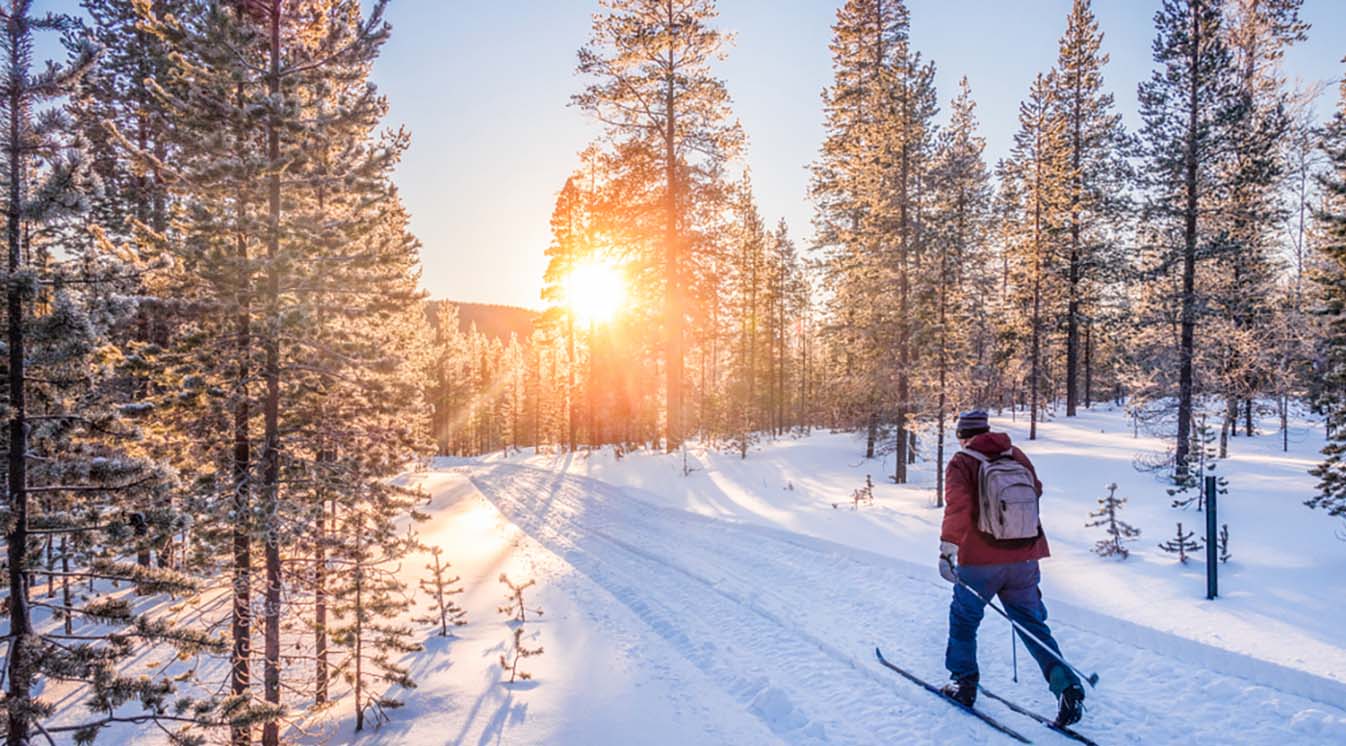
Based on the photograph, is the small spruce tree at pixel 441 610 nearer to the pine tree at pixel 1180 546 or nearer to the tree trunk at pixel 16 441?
the tree trunk at pixel 16 441

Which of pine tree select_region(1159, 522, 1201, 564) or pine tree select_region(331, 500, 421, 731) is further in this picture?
pine tree select_region(1159, 522, 1201, 564)

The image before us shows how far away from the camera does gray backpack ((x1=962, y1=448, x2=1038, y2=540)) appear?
17.0 feet

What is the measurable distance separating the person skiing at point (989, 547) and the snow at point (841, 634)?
19.7 inches

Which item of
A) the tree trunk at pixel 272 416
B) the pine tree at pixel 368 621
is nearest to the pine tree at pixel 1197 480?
the pine tree at pixel 368 621

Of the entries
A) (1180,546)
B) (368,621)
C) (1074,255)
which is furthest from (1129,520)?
(1074,255)

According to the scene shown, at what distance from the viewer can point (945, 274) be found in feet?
53.9

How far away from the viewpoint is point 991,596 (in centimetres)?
530

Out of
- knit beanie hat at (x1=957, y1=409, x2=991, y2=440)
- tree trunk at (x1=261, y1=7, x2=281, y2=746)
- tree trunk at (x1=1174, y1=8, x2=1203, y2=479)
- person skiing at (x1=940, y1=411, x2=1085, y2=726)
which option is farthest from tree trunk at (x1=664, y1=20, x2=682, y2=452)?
person skiing at (x1=940, y1=411, x2=1085, y2=726)

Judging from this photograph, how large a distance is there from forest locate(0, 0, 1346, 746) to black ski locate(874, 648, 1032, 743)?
17.0ft

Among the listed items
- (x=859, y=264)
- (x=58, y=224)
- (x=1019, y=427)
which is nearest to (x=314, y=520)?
(x=58, y=224)

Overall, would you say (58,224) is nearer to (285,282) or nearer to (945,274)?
(285,282)

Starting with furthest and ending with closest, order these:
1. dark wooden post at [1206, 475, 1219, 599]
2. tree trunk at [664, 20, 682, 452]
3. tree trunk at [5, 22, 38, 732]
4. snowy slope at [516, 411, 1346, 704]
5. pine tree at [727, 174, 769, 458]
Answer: pine tree at [727, 174, 769, 458], tree trunk at [664, 20, 682, 452], dark wooden post at [1206, 475, 1219, 599], snowy slope at [516, 411, 1346, 704], tree trunk at [5, 22, 38, 732]

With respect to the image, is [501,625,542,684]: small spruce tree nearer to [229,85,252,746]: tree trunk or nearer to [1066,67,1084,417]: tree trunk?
[229,85,252,746]: tree trunk

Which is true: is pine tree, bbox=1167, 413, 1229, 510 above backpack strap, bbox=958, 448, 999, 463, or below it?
below
